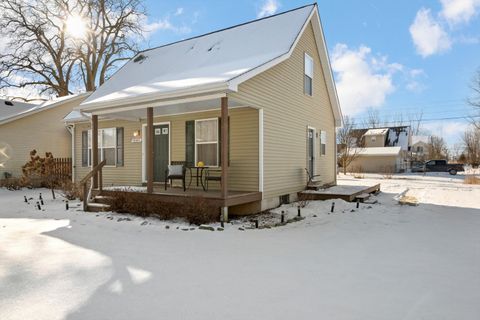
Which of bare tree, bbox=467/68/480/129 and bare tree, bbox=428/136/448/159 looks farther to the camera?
bare tree, bbox=428/136/448/159

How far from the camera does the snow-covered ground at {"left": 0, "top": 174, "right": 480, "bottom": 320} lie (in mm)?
3053

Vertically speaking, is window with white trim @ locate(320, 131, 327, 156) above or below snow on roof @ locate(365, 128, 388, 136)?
below

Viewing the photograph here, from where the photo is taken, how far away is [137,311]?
9.77 feet

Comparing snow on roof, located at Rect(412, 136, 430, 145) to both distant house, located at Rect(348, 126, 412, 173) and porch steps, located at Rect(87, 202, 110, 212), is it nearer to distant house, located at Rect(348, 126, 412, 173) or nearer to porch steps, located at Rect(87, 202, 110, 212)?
distant house, located at Rect(348, 126, 412, 173)

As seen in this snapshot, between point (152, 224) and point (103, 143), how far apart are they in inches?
281

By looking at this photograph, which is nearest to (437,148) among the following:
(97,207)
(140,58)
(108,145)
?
(140,58)

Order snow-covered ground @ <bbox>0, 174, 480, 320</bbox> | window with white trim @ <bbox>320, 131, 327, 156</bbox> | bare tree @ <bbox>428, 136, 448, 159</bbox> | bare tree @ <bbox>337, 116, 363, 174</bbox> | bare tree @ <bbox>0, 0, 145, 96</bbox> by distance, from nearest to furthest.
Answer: snow-covered ground @ <bbox>0, 174, 480, 320</bbox>, window with white trim @ <bbox>320, 131, 327, 156</bbox>, bare tree @ <bbox>0, 0, 145, 96</bbox>, bare tree @ <bbox>337, 116, 363, 174</bbox>, bare tree @ <bbox>428, 136, 448, 159</bbox>

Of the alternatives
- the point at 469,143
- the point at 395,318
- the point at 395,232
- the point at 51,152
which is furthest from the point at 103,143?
the point at 469,143

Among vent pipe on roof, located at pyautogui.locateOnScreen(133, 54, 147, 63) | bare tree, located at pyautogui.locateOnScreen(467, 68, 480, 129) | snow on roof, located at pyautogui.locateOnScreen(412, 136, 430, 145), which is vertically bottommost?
snow on roof, located at pyautogui.locateOnScreen(412, 136, 430, 145)

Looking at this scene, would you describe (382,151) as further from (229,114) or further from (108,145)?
(108,145)

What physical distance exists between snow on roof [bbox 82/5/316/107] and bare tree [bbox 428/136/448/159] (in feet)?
156

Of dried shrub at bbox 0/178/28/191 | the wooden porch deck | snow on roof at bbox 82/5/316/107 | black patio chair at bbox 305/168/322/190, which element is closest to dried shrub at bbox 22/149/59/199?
dried shrub at bbox 0/178/28/191

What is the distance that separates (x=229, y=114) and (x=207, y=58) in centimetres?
237

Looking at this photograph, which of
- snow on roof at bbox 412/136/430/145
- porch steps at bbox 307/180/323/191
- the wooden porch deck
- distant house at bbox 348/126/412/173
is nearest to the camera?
the wooden porch deck
